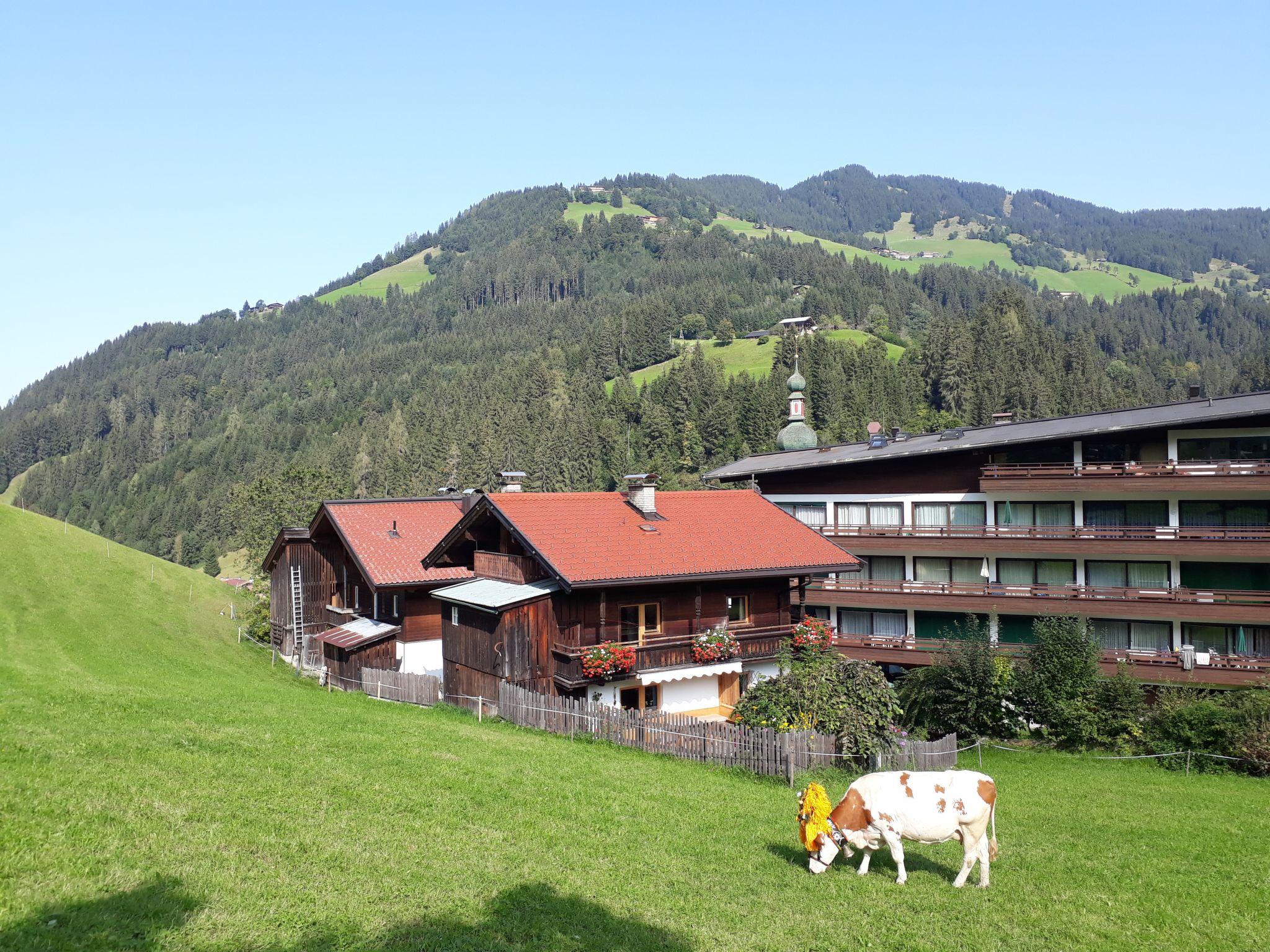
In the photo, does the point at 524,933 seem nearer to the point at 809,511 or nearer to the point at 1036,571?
the point at 1036,571

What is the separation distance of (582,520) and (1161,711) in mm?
19245

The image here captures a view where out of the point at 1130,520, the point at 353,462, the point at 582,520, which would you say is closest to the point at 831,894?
the point at 582,520

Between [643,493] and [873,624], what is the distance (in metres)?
15.4

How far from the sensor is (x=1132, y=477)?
3369 cm

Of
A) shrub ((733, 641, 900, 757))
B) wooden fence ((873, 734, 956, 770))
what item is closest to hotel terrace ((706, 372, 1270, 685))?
wooden fence ((873, 734, 956, 770))

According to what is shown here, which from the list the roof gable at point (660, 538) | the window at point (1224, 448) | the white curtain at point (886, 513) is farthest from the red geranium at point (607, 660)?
the window at point (1224, 448)

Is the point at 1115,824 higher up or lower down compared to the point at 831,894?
lower down

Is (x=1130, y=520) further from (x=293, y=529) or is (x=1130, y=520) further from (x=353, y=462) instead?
(x=353, y=462)

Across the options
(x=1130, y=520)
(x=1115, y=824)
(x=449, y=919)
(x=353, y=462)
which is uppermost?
(x=353, y=462)

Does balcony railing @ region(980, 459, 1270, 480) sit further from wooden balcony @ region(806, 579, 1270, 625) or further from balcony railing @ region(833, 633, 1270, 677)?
balcony railing @ region(833, 633, 1270, 677)

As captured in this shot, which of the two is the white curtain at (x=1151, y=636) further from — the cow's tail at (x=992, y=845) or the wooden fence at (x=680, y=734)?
the cow's tail at (x=992, y=845)

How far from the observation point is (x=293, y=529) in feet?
139

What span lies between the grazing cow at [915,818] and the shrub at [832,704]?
8.74m

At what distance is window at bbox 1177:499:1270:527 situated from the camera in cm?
3259
